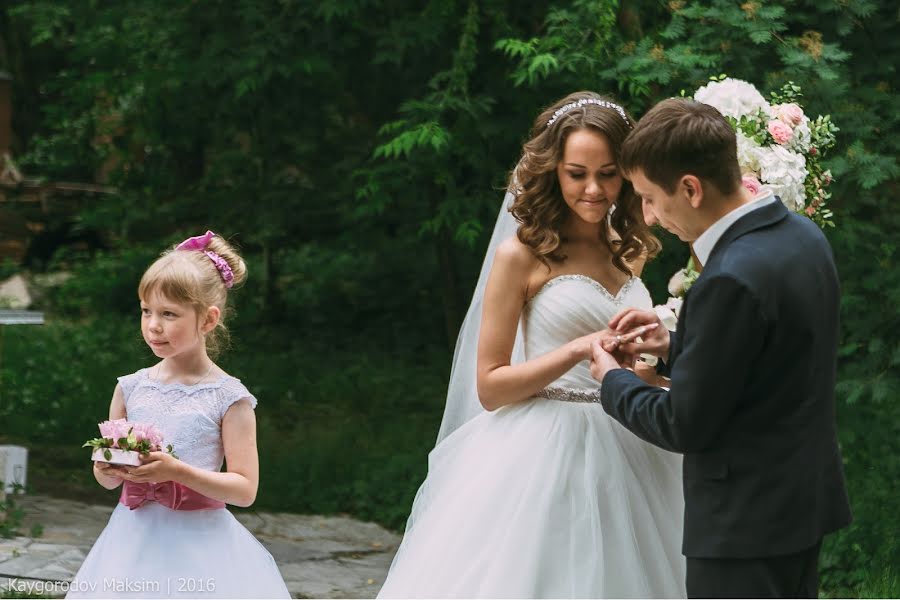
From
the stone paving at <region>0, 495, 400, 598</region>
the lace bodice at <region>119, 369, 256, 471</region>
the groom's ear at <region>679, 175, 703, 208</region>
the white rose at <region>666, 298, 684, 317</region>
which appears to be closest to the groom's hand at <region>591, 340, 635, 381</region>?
the white rose at <region>666, 298, 684, 317</region>

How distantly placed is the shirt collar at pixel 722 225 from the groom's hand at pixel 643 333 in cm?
34

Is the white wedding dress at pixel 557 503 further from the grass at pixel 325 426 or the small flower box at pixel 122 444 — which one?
the grass at pixel 325 426

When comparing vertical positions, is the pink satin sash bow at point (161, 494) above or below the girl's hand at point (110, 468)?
below

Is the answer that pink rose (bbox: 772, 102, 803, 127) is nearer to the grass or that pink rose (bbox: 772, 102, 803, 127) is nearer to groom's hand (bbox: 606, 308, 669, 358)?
groom's hand (bbox: 606, 308, 669, 358)

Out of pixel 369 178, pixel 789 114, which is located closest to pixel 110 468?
pixel 789 114

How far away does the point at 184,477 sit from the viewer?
3145 mm

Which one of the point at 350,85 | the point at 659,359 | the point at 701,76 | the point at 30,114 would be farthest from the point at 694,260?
the point at 30,114

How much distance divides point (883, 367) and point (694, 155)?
4127 millimetres

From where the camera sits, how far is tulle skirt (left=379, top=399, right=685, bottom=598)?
3297 millimetres

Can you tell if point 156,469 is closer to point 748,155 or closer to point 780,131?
point 748,155

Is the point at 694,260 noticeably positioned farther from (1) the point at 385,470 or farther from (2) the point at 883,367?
(1) the point at 385,470

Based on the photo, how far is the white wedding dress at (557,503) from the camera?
3303mm

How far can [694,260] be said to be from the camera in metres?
3.47

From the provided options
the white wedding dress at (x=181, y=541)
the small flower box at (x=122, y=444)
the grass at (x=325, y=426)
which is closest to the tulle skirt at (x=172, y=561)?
the white wedding dress at (x=181, y=541)
